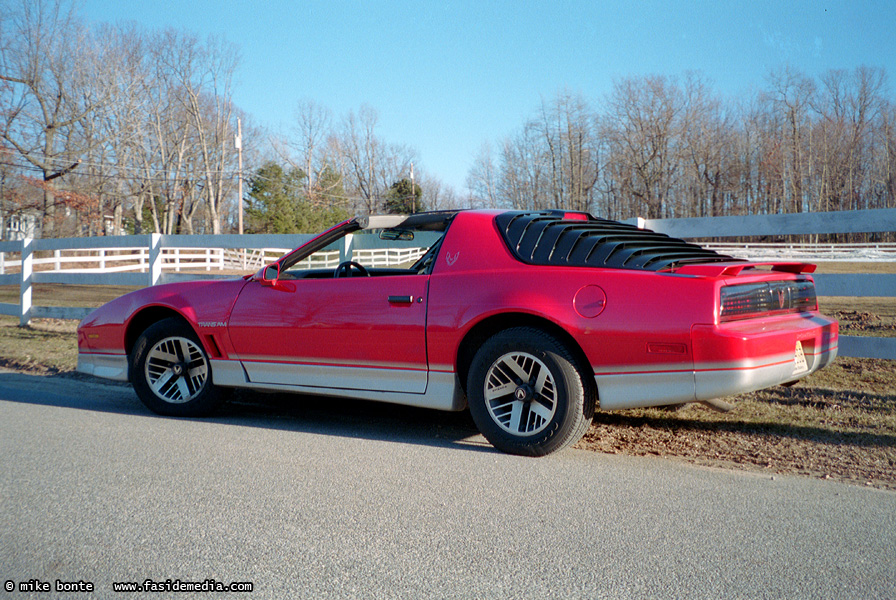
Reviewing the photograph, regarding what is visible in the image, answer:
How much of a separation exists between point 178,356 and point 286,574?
3.31 meters

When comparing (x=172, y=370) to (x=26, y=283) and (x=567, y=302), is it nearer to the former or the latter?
(x=567, y=302)

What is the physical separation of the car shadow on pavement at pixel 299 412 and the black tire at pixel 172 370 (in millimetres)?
117

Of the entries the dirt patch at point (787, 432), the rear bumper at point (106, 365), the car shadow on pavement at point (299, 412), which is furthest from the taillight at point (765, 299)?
the rear bumper at point (106, 365)

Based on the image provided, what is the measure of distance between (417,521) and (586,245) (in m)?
1.94

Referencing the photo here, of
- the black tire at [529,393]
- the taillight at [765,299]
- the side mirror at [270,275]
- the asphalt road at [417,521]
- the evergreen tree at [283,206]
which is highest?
the evergreen tree at [283,206]

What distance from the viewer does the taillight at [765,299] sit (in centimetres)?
371

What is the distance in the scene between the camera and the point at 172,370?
545 cm

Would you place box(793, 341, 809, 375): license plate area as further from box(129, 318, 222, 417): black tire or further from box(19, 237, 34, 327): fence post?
box(19, 237, 34, 327): fence post

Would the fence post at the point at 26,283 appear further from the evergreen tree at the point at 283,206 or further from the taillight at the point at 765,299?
the evergreen tree at the point at 283,206

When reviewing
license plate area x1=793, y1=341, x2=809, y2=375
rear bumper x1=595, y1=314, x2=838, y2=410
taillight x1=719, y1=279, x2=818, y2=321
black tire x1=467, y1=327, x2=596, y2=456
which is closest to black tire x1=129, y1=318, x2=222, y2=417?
black tire x1=467, y1=327, x2=596, y2=456

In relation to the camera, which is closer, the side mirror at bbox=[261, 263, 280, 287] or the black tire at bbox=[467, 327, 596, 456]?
the black tire at bbox=[467, 327, 596, 456]

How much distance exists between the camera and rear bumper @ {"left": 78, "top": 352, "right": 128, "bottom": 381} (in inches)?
224

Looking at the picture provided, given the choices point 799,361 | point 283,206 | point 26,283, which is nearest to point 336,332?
point 799,361

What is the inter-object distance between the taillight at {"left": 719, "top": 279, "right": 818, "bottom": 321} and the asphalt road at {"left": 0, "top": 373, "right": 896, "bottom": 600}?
0.90 metres
